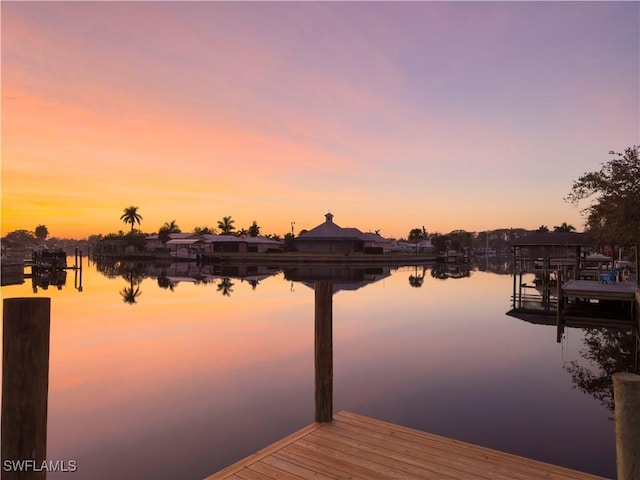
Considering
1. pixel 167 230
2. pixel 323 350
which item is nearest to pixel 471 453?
pixel 323 350

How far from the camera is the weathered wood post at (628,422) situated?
2895 millimetres

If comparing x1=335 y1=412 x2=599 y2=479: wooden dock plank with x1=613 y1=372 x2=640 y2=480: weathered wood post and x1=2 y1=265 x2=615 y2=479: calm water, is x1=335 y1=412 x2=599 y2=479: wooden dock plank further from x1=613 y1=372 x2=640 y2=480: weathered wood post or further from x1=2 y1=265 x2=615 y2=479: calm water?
x1=2 y1=265 x2=615 y2=479: calm water

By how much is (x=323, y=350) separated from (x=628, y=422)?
3984 mm

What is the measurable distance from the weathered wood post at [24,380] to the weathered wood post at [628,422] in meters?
4.14

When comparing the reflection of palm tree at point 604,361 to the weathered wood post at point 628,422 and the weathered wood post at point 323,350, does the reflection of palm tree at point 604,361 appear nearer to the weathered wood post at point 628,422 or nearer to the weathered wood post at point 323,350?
the weathered wood post at point 323,350

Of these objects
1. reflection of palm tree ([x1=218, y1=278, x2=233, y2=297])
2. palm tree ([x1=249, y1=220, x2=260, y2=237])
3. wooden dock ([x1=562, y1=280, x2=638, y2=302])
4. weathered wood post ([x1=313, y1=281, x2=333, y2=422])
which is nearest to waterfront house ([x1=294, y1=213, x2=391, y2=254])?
reflection of palm tree ([x1=218, y1=278, x2=233, y2=297])

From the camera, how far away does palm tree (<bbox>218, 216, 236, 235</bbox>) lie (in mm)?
120125

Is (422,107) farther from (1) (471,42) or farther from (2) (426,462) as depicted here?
(2) (426,462)

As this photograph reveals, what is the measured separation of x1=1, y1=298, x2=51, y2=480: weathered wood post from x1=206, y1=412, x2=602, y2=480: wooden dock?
2.26 metres

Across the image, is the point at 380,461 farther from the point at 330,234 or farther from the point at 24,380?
the point at 330,234

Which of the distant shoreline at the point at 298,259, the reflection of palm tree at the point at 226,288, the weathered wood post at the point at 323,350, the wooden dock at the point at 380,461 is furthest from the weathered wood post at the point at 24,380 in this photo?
the distant shoreline at the point at 298,259

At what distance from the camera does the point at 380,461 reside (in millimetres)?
5094

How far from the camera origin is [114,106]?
A: 1098 inches

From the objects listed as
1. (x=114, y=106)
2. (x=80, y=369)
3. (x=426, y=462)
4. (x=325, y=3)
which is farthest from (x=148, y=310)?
(x=426, y=462)
